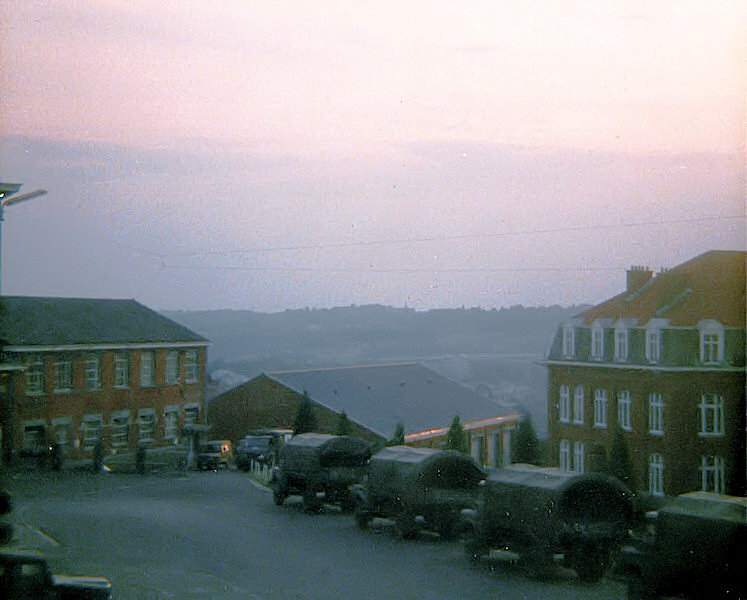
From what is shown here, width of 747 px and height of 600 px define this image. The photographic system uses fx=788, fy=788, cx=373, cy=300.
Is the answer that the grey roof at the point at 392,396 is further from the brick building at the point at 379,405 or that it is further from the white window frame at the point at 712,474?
the white window frame at the point at 712,474

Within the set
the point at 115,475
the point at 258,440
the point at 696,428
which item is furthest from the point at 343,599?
the point at 258,440

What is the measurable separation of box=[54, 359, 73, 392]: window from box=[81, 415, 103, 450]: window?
484 mm

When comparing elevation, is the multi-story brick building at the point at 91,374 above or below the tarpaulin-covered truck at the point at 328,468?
above

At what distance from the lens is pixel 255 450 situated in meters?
16.5

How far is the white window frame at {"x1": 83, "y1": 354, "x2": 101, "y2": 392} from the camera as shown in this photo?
35.7ft

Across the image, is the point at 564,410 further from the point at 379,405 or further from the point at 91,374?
the point at 91,374

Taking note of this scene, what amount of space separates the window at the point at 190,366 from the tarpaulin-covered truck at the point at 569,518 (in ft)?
19.1

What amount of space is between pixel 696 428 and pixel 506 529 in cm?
252

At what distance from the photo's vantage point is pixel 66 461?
11648 millimetres

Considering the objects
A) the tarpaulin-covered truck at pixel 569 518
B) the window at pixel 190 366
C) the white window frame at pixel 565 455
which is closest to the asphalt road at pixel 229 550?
the tarpaulin-covered truck at pixel 569 518

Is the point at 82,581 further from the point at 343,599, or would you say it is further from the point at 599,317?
the point at 599,317

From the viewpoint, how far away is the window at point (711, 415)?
884 centimetres

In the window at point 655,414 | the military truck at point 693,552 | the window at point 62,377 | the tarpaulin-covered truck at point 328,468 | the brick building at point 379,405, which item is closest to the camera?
the military truck at point 693,552

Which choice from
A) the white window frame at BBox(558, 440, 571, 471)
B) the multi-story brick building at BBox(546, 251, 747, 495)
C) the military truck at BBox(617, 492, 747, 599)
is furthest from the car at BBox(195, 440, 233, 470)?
the military truck at BBox(617, 492, 747, 599)
